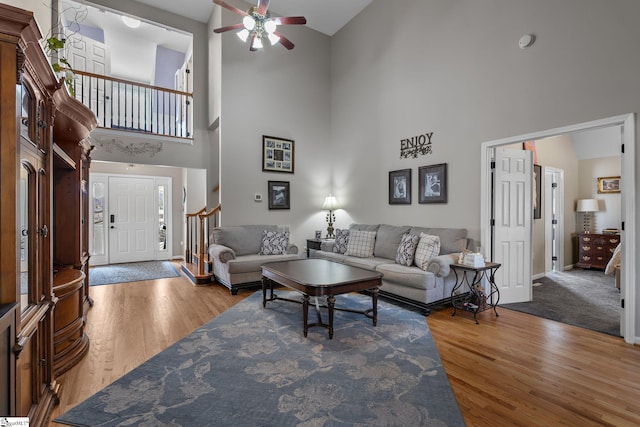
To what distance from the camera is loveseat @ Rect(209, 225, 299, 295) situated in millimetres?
4570

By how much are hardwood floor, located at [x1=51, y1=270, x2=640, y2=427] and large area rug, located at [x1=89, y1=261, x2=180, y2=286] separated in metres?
1.54

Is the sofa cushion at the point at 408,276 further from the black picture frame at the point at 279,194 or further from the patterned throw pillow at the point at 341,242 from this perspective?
the black picture frame at the point at 279,194

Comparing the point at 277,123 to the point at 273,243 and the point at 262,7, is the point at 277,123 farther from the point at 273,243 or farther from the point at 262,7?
the point at 262,7

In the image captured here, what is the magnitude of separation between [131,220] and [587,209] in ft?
32.6

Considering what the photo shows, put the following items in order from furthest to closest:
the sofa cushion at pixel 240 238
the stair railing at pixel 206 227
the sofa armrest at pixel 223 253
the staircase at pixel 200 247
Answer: the stair railing at pixel 206 227, the staircase at pixel 200 247, the sofa cushion at pixel 240 238, the sofa armrest at pixel 223 253

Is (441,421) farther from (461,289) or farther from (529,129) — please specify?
(529,129)

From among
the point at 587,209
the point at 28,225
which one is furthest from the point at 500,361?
the point at 587,209

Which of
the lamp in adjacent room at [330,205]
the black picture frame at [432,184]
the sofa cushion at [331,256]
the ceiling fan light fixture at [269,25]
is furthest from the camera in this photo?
the lamp in adjacent room at [330,205]

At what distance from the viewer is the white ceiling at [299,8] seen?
553cm

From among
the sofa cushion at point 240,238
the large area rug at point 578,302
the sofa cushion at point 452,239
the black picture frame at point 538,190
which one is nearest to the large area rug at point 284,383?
the sofa cushion at point 452,239

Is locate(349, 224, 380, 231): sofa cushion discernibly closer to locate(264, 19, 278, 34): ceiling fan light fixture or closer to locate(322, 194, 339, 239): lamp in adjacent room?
locate(322, 194, 339, 239): lamp in adjacent room

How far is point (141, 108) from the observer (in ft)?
18.7

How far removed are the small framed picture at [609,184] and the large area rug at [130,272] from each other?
28.8 ft

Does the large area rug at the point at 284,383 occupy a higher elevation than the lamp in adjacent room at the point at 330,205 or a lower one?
lower
